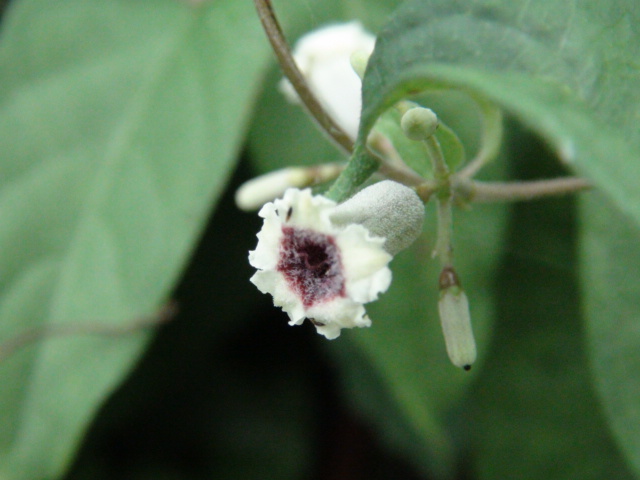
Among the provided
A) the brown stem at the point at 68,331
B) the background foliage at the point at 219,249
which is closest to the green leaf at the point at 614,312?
the background foliage at the point at 219,249

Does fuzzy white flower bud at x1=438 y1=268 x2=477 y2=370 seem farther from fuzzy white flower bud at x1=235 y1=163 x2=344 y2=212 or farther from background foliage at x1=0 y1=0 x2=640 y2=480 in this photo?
background foliage at x1=0 y1=0 x2=640 y2=480

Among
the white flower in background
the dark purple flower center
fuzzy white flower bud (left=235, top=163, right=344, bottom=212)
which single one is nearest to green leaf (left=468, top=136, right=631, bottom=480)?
the white flower in background

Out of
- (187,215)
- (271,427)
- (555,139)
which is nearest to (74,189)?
(187,215)

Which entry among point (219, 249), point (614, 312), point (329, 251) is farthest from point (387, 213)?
point (219, 249)

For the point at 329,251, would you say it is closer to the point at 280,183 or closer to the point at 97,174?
the point at 280,183

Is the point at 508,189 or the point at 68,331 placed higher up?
the point at 508,189

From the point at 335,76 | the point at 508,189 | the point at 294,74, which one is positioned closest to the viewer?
the point at 294,74
